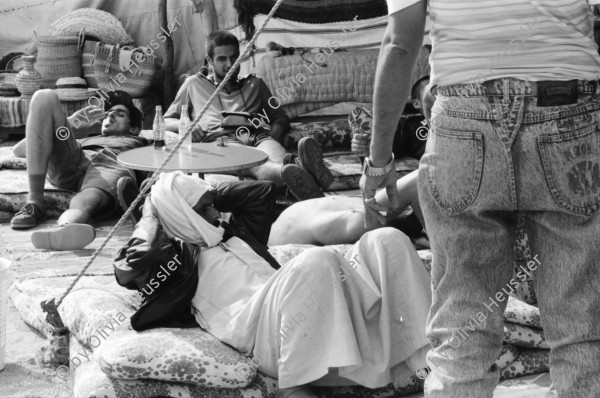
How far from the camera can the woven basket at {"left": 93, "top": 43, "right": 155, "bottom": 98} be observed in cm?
838

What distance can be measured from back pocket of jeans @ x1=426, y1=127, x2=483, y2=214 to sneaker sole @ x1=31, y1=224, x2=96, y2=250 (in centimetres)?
340

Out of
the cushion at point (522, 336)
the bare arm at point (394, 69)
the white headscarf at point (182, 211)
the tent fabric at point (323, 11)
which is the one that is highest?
the bare arm at point (394, 69)

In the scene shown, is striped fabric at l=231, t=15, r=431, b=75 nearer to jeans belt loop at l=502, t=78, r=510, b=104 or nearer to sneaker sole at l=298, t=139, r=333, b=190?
sneaker sole at l=298, t=139, r=333, b=190

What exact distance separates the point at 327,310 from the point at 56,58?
241 inches

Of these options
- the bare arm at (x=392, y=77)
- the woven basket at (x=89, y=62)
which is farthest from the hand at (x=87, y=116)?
the bare arm at (x=392, y=77)

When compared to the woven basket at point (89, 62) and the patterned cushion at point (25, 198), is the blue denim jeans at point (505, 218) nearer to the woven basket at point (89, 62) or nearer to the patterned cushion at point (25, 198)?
the patterned cushion at point (25, 198)

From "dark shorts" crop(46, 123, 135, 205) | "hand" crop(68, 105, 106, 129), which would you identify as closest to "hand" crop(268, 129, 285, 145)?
"dark shorts" crop(46, 123, 135, 205)

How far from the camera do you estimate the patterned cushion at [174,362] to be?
10.0 ft

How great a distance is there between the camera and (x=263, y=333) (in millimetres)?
3201

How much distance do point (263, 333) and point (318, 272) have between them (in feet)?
1.08

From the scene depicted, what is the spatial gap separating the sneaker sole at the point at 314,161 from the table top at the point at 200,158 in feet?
0.80

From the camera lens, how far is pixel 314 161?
5.66m

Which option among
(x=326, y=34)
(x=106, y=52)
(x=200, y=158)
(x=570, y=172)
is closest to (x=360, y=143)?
(x=200, y=158)

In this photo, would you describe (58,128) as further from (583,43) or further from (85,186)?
(583,43)
